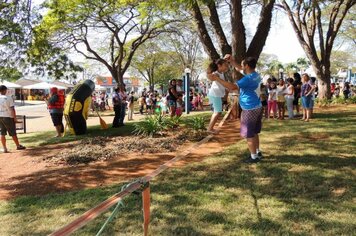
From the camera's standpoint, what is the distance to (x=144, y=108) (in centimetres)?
2659

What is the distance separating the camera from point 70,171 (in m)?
6.70

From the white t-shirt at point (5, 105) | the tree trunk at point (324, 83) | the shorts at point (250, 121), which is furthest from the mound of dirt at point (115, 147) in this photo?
the tree trunk at point (324, 83)

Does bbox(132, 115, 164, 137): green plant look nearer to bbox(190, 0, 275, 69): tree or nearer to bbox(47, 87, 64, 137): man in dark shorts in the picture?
bbox(47, 87, 64, 137): man in dark shorts

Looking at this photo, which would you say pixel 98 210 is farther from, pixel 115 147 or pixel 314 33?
pixel 314 33

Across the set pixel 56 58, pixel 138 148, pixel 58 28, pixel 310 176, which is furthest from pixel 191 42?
pixel 310 176

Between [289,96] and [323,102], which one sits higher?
[289,96]

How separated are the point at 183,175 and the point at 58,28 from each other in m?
17.4

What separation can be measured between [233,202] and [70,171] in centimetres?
339

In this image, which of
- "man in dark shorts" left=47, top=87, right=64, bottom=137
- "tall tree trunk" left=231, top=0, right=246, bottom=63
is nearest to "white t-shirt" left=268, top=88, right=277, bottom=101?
"tall tree trunk" left=231, top=0, right=246, bottom=63

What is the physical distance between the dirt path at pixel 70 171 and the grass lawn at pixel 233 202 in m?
0.47

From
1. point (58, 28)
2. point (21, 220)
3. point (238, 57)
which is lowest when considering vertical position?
point (21, 220)

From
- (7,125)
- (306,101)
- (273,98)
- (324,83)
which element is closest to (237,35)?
(273,98)

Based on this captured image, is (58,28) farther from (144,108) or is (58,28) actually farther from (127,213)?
(127,213)

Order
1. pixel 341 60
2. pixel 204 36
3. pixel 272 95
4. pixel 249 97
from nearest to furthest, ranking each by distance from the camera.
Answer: pixel 249 97
pixel 272 95
pixel 204 36
pixel 341 60
